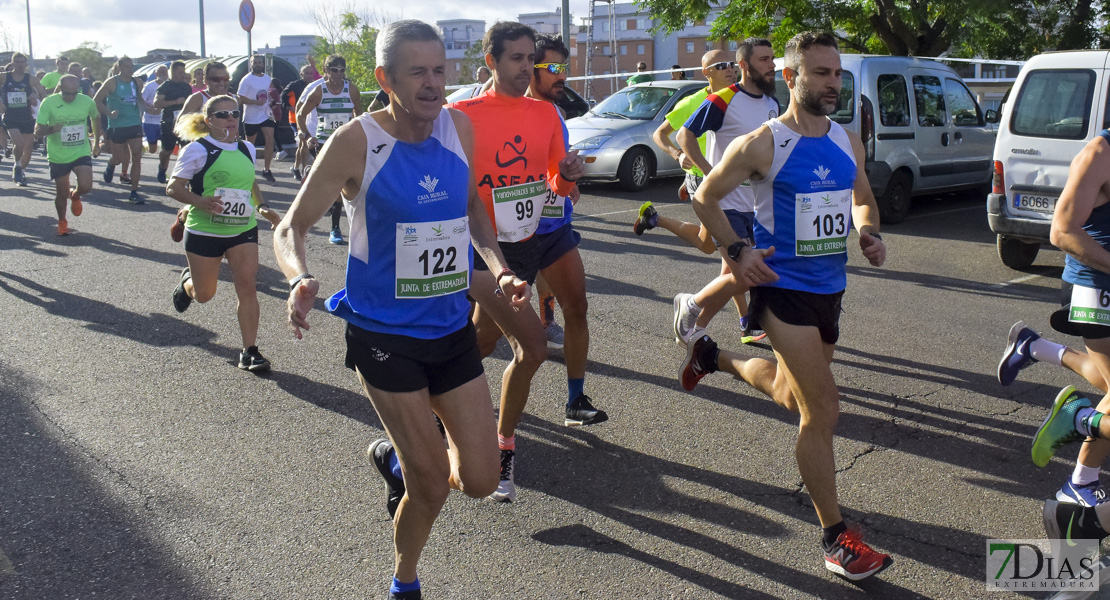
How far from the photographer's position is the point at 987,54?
→ 23.2 m

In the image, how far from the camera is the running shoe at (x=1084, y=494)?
3.72m

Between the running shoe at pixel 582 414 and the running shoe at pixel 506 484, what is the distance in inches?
31.4

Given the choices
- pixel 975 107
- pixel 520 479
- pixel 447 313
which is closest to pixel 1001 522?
pixel 520 479

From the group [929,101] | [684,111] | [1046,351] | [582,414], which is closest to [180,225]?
[582,414]

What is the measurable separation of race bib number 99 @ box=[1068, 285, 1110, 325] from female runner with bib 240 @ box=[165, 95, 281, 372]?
4.57 meters

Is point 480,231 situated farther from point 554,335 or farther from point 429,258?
point 554,335

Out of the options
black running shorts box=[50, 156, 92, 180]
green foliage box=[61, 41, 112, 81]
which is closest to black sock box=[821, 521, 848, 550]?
black running shorts box=[50, 156, 92, 180]

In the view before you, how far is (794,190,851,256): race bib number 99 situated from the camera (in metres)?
3.68

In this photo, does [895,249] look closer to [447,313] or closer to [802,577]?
[802,577]

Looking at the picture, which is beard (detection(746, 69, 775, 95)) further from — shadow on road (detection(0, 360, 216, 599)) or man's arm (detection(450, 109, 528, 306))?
shadow on road (detection(0, 360, 216, 599))

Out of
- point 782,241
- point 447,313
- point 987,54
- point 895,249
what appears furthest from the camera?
point 987,54

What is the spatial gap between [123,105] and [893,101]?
1161 centimetres


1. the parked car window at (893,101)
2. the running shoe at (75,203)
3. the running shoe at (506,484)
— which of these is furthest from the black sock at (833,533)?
the running shoe at (75,203)

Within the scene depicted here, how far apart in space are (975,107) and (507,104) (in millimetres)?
10117
